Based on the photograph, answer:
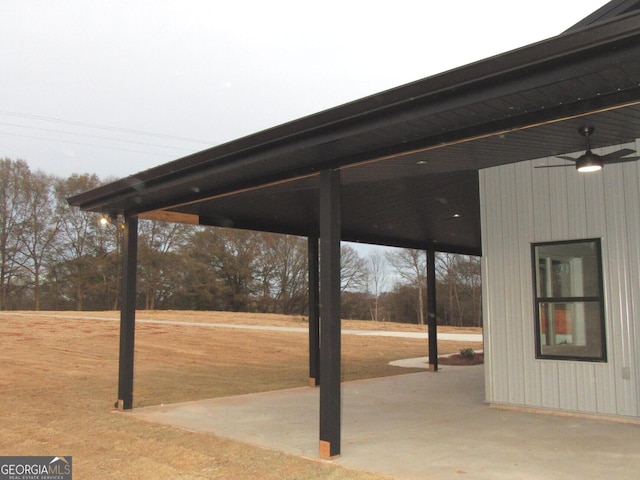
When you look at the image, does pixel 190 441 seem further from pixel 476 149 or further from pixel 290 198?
pixel 476 149

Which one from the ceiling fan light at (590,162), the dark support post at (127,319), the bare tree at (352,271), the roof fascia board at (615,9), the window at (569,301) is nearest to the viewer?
the ceiling fan light at (590,162)

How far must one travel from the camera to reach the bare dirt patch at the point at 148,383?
5145mm

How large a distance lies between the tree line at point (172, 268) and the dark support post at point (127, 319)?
97.5 feet

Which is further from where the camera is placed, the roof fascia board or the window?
the window

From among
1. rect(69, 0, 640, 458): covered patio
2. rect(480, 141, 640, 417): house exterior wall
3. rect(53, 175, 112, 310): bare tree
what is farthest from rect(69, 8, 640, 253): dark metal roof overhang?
rect(53, 175, 112, 310): bare tree

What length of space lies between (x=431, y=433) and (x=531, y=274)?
8.44 feet

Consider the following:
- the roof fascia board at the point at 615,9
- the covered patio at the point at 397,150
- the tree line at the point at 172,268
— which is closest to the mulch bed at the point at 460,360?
the covered patio at the point at 397,150

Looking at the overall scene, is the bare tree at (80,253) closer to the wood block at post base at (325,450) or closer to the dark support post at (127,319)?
the dark support post at (127,319)

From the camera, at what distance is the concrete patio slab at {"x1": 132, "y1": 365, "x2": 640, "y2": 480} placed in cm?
488

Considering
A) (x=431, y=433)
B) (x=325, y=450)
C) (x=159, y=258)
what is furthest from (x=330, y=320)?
(x=159, y=258)

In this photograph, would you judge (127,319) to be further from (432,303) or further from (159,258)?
(159,258)

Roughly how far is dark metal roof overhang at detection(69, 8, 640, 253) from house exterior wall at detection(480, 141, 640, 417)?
2.70ft

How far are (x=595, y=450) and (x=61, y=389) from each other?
8677mm

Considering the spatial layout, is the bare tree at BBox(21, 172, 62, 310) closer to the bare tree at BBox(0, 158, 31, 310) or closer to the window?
the bare tree at BBox(0, 158, 31, 310)
